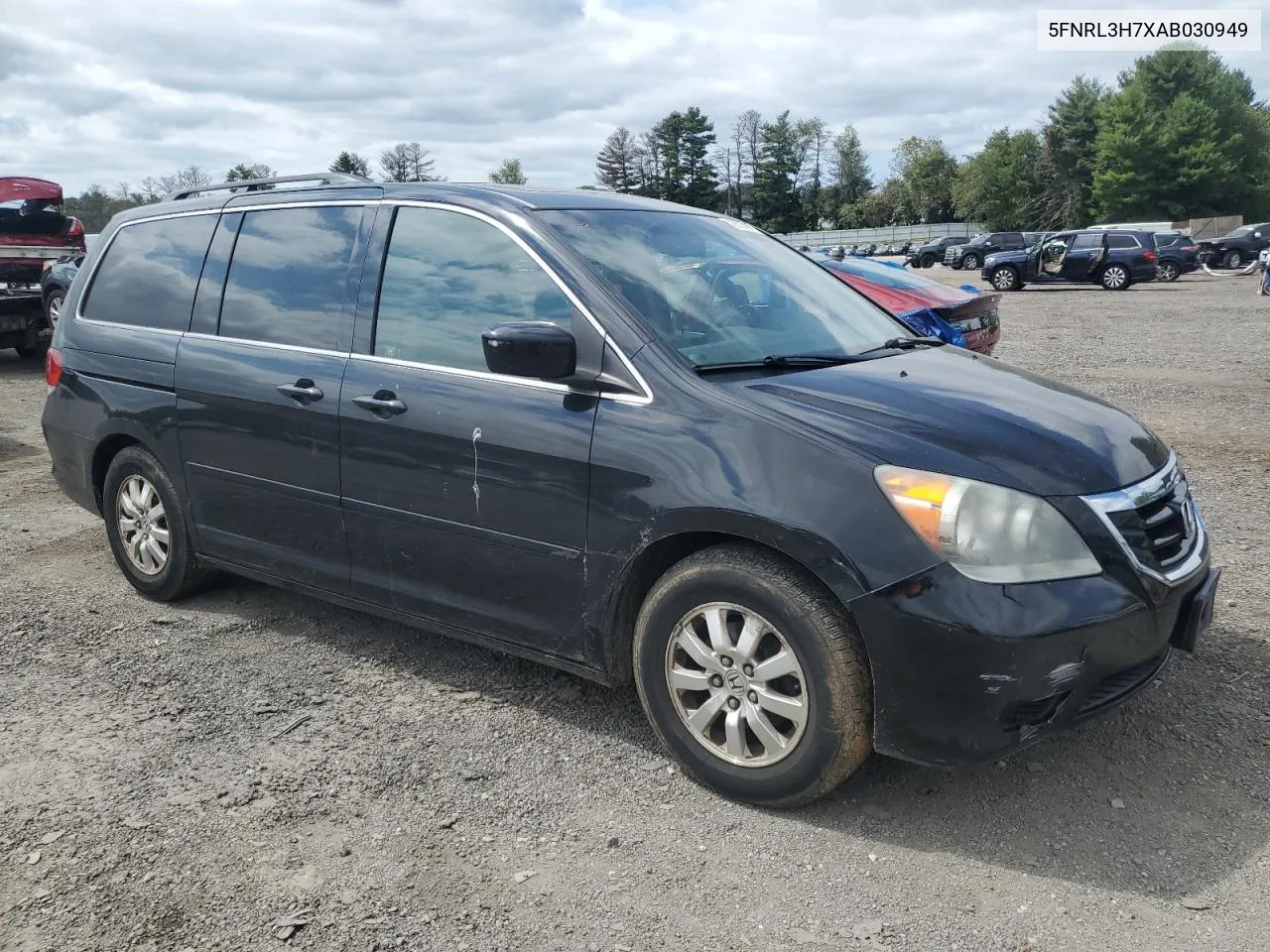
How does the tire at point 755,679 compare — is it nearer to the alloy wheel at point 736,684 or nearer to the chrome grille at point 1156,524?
the alloy wheel at point 736,684

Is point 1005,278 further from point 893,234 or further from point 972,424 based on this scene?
point 893,234

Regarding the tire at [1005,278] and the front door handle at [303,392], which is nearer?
the front door handle at [303,392]

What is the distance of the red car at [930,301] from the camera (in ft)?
31.1

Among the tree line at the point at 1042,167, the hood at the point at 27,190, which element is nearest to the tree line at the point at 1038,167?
the tree line at the point at 1042,167

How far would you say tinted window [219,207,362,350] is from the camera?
4211 millimetres

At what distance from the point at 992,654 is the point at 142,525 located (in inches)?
154

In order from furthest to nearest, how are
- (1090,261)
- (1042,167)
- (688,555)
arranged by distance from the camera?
1. (1042,167)
2. (1090,261)
3. (688,555)

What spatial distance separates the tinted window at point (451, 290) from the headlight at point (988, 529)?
A: 4.25 ft

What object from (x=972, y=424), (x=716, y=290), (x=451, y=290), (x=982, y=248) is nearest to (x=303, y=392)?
(x=451, y=290)

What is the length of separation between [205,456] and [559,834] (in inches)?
94.4

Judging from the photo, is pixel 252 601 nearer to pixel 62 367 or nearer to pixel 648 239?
pixel 62 367

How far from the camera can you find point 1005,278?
30.9 meters

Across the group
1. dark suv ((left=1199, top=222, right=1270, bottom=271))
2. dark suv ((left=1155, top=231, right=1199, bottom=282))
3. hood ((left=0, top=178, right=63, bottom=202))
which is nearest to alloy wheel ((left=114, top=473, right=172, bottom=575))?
hood ((left=0, top=178, right=63, bottom=202))

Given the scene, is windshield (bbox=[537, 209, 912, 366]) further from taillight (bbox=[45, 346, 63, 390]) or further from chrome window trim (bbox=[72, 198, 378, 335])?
taillight (bbox=[45, 346, 63, 390])
